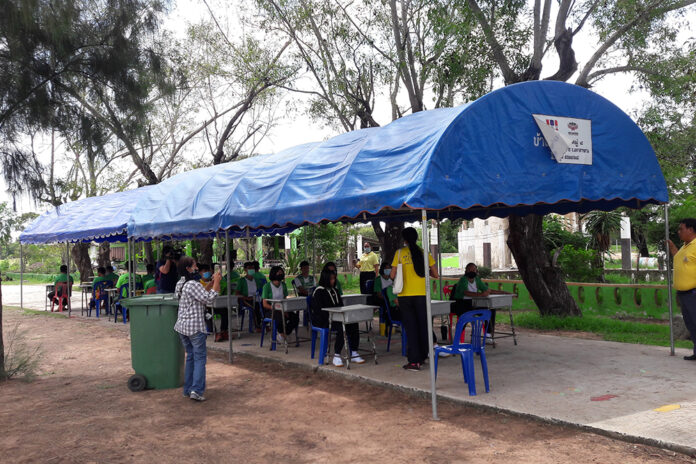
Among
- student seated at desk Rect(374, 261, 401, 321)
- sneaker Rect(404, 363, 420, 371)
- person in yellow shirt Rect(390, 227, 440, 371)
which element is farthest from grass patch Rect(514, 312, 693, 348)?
person in yellow shirt Rect(390, 227, 440, 371)

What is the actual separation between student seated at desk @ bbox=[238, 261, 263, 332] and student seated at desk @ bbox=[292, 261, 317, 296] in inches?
38.1

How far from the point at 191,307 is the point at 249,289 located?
524 cm

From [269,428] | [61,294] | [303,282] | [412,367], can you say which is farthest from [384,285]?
[61,294]

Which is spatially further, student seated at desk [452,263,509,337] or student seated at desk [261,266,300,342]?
student seated at desk [261,266,300,342]

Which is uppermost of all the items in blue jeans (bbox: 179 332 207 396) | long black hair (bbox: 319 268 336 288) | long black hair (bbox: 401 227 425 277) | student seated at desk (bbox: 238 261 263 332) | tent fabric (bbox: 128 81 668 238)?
tent fabric (bbox: 128 81 668 238)

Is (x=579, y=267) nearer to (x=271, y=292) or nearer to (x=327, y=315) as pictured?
(x=271, y=292)

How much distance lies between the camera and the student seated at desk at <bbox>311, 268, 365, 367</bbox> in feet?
25.5

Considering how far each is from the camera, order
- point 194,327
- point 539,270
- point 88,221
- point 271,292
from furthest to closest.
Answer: point 88,221 < point 539,270 < point 271,292 < point 194,327

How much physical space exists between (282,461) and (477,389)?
257 cm

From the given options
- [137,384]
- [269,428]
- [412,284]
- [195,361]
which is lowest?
[269,428]

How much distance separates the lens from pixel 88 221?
50.3 feet

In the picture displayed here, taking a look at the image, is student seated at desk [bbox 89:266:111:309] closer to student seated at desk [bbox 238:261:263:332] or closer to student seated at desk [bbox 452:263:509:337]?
student seated at desk [bbox 238:261:263:332]

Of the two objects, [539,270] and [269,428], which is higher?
[539,270]

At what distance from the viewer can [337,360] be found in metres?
7.72
